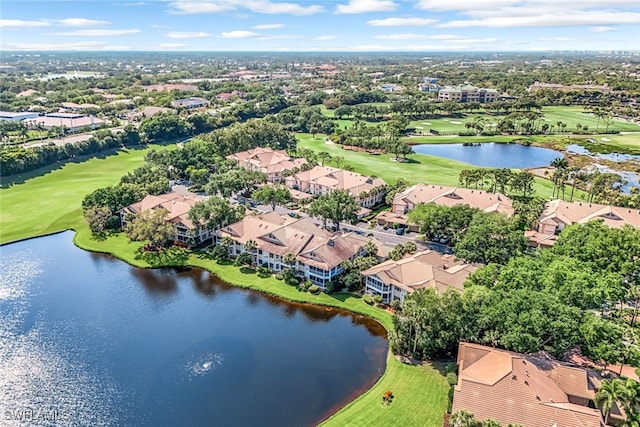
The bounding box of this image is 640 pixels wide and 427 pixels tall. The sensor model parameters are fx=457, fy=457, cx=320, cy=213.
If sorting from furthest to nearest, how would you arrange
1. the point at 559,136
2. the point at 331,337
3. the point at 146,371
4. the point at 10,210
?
the point at 559,136
the point at 10,210
the point at 331,337
the point at 146,371

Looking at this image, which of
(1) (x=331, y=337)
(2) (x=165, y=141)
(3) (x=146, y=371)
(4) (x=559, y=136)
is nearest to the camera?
(3) (x=146, y=371)

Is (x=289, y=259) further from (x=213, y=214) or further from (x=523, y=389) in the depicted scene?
(x=523, y=389)

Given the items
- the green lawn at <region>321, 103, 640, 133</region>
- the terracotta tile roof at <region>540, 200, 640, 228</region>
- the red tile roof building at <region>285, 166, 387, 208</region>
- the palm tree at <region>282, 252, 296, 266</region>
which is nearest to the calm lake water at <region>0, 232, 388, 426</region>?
the palm tree at <region>282, 252, 296, 266</region>

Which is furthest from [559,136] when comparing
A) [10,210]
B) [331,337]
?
[10,210]

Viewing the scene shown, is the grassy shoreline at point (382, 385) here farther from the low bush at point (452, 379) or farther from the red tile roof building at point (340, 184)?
the red tile roof building at point (340, 184)

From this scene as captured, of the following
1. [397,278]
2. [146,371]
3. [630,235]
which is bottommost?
[146,371]

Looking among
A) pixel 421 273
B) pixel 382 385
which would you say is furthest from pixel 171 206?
pixel 382 385

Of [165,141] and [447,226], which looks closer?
[447,226]

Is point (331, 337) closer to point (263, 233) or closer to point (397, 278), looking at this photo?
point (397, 278)

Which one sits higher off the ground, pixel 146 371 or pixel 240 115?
pixel 240 115
